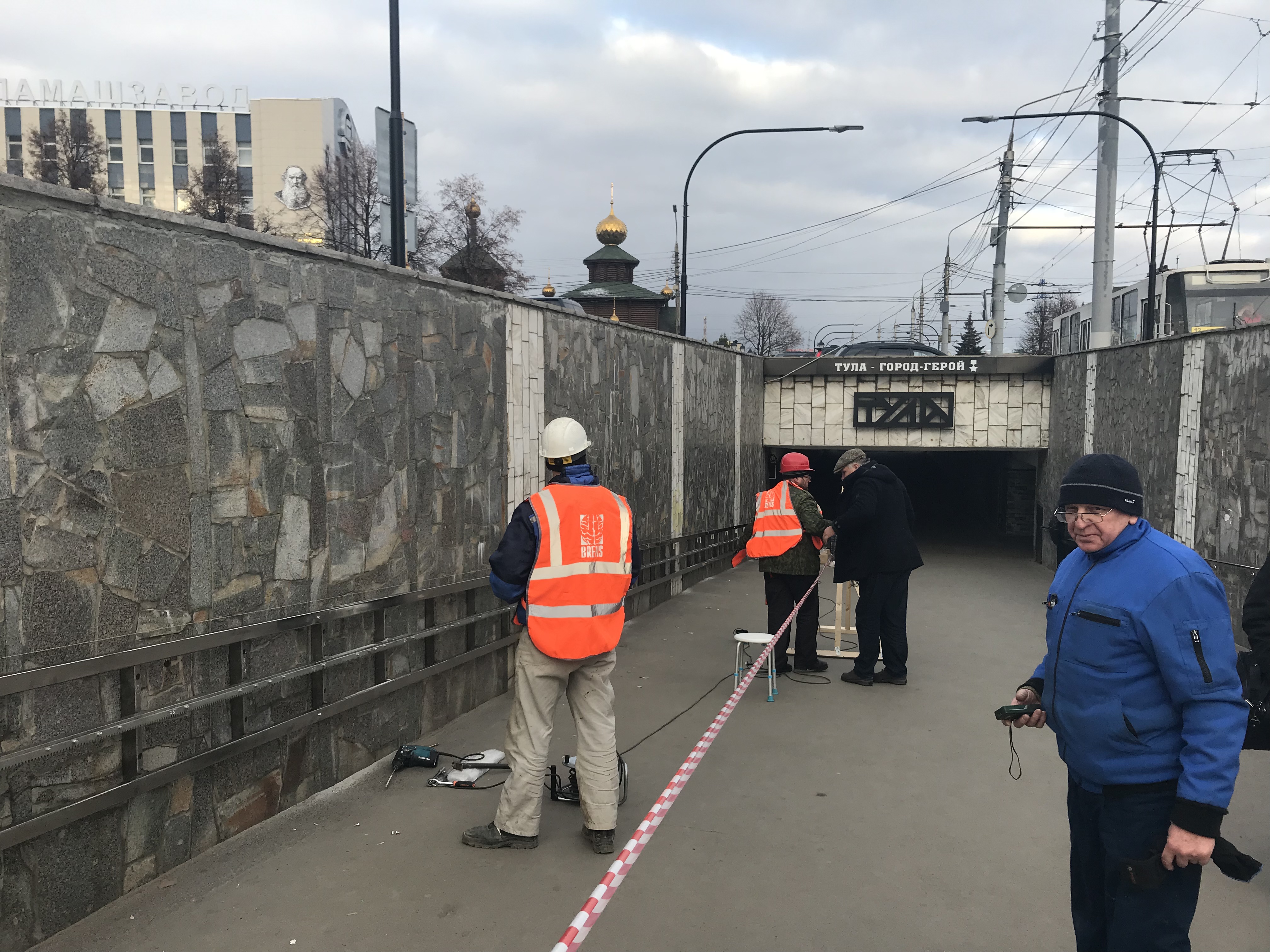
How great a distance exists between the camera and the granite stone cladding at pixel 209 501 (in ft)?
11.6

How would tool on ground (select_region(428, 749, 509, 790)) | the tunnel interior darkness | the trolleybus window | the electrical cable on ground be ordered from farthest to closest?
the tunnel interior darkness → the trolleybus window → the electrical cable on ground → tool on ground (select_region(428, 749, 509, 790))

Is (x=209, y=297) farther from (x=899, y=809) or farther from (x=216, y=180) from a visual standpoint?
(x=216, y=180)

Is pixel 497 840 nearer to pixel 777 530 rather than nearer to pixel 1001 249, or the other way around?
pixel 777 530

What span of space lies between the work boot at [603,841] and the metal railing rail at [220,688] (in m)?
1.55

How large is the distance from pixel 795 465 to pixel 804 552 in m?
0.79

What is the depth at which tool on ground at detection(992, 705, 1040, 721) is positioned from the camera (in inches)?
129

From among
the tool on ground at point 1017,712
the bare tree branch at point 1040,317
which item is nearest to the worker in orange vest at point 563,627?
the tool on ground at point 1017,712

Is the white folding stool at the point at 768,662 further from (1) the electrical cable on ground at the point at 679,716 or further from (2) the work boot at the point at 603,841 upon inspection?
(2) the work boot at the point at 603,841

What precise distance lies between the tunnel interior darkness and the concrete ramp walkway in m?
9.75

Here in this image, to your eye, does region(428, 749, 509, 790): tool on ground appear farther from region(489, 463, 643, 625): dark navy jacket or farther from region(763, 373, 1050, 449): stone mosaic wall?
region(763, 373, 1050, 449): stone mosaic wall

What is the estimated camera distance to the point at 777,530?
767 cm

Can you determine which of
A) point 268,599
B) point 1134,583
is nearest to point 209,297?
point 268,599

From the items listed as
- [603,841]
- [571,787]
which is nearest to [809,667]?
[571,787]

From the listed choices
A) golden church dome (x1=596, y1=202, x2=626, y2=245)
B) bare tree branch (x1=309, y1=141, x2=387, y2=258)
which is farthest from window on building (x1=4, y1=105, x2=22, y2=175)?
golden church dome (x1=596, y1=202, x2=626, y2=245)
